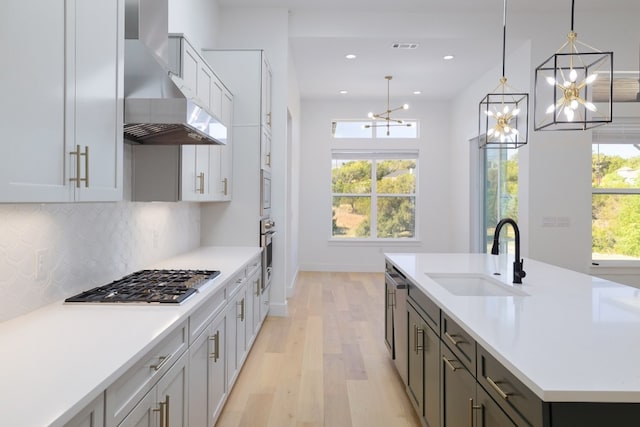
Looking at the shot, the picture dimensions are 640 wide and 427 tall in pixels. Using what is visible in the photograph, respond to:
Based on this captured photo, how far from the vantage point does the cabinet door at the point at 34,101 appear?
1.13 meters

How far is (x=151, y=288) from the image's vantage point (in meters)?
2.09

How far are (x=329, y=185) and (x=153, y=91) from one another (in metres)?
5.88

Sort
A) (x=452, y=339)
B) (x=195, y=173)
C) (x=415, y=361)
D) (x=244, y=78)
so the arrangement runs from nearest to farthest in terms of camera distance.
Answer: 1. (x=452, y=339)
2. (x=415, y=361)
3. (x=195, y=173)
4. (x=244, y=78)

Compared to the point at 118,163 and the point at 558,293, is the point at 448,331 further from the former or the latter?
the point at 118,163

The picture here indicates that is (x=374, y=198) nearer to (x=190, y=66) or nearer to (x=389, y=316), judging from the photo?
(x=389, y=316)

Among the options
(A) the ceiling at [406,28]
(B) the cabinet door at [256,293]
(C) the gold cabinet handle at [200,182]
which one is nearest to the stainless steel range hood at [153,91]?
(C) the gold cabinet handle at [200,182]

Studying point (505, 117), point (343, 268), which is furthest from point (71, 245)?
point (343, 268)

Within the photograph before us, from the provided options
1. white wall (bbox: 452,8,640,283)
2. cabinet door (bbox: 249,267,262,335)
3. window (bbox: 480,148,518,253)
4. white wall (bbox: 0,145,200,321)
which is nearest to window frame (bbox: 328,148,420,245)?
window (bbox: 480,148,518,253)

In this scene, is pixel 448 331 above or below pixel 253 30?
below

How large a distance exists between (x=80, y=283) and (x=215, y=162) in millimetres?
1677

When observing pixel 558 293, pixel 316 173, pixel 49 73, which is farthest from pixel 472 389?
pixel 316 173

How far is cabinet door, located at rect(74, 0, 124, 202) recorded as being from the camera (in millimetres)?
1471

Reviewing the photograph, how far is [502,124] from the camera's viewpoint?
3100mm

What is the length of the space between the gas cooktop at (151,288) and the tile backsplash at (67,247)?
0.11 metres
